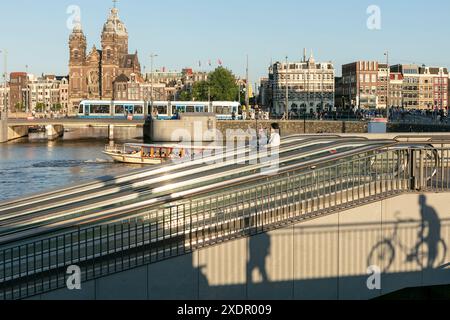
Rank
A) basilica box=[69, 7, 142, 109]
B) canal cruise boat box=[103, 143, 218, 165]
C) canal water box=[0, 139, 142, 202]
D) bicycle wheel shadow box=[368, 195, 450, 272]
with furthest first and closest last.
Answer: basilica box=[69, 7, 142, 109] < canal cruise boat box=[103, 143, 218, 165] < canal water box=[0, 139, 142, 202] < bicycle wheel shadow box=[368, 195, 450, 272]

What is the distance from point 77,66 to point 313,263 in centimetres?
16996

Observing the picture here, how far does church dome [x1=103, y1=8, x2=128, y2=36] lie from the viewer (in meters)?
178

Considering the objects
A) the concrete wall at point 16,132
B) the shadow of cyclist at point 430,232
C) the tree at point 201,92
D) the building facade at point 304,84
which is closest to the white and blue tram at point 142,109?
the concrete wall at point 16,132

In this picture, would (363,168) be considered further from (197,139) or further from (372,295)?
(197,139)

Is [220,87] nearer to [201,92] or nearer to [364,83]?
[201,92]

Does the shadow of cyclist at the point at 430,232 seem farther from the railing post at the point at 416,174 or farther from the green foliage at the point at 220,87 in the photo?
the green foliage at the point at 220,87

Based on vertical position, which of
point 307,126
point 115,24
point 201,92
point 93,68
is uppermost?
point 115,24

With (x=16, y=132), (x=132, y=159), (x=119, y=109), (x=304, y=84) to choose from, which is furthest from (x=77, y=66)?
(x=132, y=159)

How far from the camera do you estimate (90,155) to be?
62562 millimetres

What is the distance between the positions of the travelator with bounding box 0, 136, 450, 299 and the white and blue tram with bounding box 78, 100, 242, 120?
266 ft

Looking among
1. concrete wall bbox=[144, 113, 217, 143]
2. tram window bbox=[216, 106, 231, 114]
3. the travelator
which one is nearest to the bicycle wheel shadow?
the travelator

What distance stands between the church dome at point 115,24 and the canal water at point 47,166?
104560 mm

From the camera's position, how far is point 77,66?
574 feet

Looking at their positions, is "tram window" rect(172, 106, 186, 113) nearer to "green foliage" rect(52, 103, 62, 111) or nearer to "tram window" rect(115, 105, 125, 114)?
"tram window" rect(115, 105, 125, 114)
